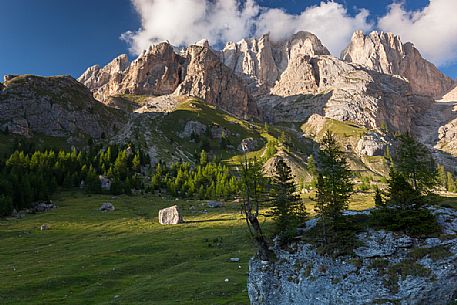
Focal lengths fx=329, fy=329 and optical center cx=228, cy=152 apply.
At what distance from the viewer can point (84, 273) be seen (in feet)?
176

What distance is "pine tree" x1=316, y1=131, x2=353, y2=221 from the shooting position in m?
30.7

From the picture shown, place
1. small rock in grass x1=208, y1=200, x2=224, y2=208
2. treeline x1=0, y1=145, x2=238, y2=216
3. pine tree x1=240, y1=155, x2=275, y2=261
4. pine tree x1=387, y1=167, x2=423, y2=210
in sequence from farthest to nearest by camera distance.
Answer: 1. small rock in grass x1=208, y1=200, x2=224, y2=208
2. treeline x1=0, y1=145, x2=238, y2=216
3. pine tree x1=240, y1=155, x2=275, y2=261
4. pine tree x1=387, y1=167, x2=423, y2=210

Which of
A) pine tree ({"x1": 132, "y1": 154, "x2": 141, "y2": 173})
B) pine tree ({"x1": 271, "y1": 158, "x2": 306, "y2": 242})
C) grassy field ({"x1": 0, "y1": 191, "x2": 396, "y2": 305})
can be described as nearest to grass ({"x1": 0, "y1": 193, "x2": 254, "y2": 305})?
grassy field ({"x1": 0, "y1": 191, "x2": 396, "y2": 305})

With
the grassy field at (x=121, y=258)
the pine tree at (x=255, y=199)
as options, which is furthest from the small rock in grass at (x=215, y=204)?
the pine tree at (x=255, y=199)

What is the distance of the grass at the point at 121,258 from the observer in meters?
42.8

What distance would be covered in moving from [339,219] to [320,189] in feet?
14.3

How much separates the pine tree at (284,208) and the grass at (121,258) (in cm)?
382

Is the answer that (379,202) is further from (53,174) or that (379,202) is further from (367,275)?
(53,174)

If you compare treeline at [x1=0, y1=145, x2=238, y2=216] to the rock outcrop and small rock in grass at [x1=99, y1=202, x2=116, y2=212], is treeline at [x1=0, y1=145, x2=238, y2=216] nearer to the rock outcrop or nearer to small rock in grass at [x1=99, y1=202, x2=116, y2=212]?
small rock in grass at [x1=99, y1=202, x2=116, y2=212]

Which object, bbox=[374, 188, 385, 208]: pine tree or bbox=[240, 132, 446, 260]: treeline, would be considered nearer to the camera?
bbox=[240, 132, 446, 260]: treeline

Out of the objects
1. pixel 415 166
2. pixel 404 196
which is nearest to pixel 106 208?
pixel 415 166

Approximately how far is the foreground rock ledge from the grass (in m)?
4.95

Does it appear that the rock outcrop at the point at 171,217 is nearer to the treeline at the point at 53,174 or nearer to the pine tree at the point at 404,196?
the treeline at the point at 53,174

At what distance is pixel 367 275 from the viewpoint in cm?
2366
